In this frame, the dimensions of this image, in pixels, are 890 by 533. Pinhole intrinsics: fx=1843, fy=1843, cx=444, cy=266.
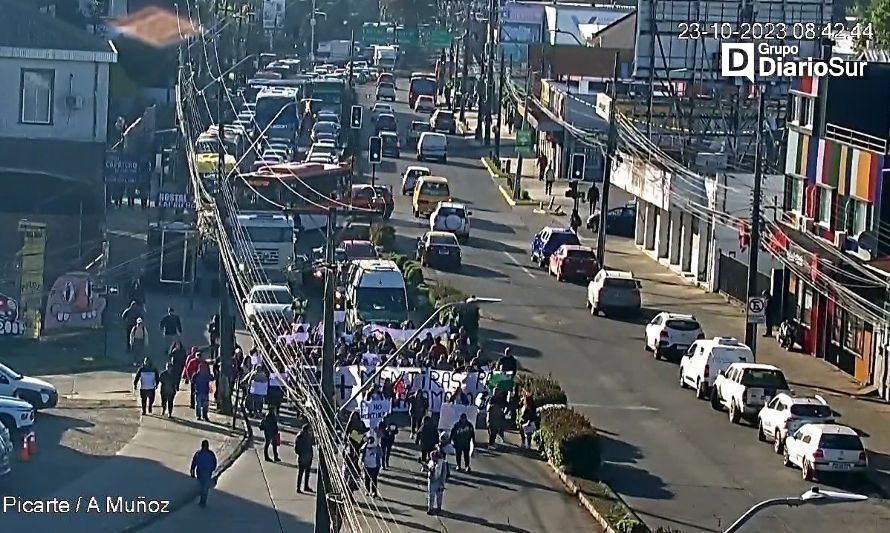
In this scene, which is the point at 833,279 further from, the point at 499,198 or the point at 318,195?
the point at 499,198

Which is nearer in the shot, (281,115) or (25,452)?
(25,452)

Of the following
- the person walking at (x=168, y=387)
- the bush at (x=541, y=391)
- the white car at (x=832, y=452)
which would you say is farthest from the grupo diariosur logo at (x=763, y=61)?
the person walking at (x=168, y=387)

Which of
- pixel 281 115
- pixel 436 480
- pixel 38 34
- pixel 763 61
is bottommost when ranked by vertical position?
pixel 436 480

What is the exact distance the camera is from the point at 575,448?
2808 centimetres

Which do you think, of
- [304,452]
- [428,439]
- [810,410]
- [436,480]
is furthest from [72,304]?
[810,410]

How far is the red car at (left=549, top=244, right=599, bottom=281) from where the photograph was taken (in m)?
49.5

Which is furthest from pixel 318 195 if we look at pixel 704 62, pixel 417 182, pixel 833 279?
pixel 833 279

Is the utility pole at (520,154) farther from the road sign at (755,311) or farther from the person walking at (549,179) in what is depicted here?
the road sign at (755,311)

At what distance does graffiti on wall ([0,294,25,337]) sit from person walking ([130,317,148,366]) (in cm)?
256

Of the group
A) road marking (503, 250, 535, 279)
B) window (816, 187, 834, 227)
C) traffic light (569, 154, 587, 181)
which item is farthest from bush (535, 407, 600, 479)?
traffic light (569, 154, 587, 181)

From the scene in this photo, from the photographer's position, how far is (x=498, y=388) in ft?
102

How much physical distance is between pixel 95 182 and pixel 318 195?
1042cm

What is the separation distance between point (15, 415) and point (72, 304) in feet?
30.6

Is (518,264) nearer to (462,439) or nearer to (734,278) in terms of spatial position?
(734,278)
